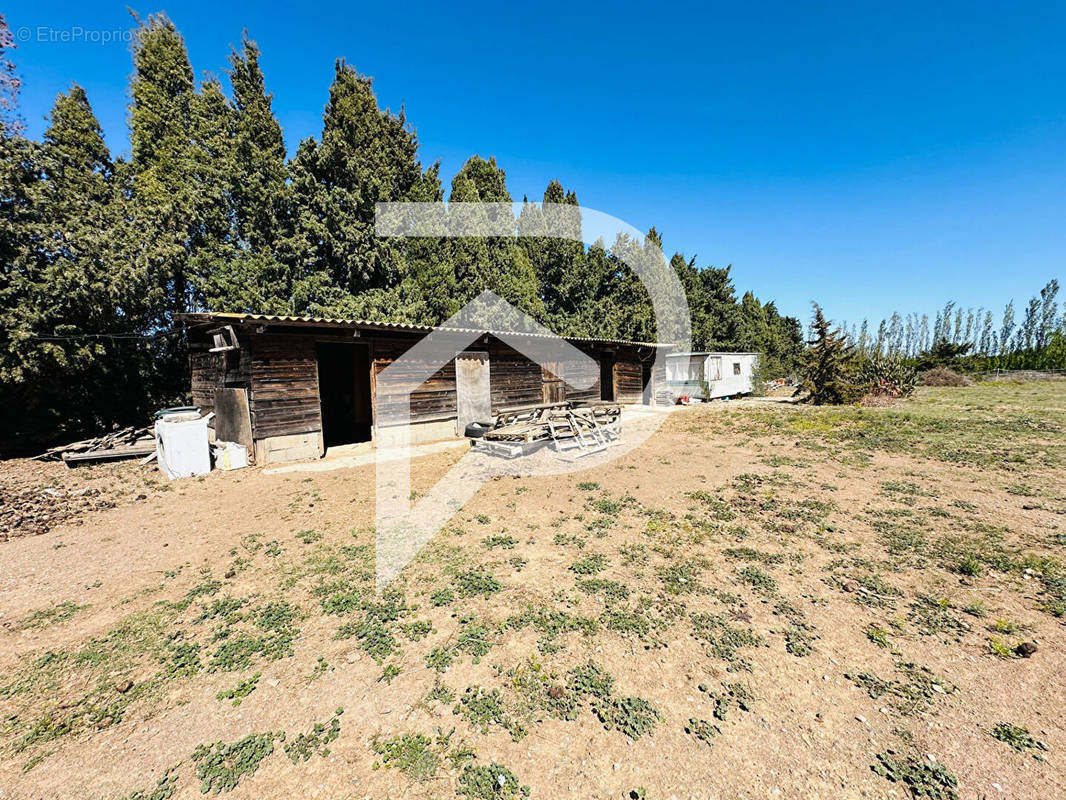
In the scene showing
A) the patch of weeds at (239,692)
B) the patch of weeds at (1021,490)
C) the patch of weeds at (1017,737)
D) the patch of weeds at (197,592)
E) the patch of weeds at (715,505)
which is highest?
the patch of weeds at (1021,490)

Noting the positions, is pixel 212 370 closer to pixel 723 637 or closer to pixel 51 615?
pixel 51 615

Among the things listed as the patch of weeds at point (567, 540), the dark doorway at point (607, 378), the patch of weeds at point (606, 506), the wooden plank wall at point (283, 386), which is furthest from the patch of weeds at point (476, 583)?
the dark doorway at point (607, 378)

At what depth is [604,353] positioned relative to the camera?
20.5m

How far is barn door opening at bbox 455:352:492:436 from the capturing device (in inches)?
535

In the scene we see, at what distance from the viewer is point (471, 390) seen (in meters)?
13.9

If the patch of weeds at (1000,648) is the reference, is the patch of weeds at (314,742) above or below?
below

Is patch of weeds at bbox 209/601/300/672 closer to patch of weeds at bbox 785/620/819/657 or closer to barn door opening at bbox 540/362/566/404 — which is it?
patch of weeds at bbox 785/620/819/657

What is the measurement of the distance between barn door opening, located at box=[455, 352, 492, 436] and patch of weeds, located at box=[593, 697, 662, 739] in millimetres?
11116

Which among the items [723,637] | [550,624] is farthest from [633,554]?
[550,624]

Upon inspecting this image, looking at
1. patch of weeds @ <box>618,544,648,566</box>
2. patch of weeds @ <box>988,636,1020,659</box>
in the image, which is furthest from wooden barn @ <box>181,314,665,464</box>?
patch of weeds @ <box>988,636,1020,659</box>

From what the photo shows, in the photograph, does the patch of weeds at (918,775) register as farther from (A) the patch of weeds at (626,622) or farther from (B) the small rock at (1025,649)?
(B) the small rock at (1025,649)

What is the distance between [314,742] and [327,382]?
597 inches

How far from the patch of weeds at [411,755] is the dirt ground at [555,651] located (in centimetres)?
2

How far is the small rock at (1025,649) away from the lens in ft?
10.4
